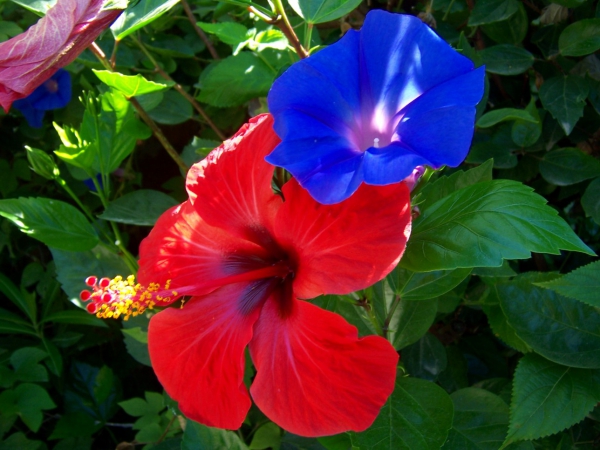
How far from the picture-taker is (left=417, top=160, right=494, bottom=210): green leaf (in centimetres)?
79

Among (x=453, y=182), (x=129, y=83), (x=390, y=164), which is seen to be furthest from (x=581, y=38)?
(x=129, y=83)

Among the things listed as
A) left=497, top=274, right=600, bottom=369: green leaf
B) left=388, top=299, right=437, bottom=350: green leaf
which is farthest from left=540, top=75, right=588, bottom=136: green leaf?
left=388, top=299, right=437, bottom=350: green leaf

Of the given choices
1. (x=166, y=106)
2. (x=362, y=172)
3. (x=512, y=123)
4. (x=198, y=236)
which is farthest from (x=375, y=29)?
(x=166, y=106)

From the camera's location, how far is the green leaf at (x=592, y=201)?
1.05 metres

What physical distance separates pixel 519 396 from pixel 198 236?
20.2 inches

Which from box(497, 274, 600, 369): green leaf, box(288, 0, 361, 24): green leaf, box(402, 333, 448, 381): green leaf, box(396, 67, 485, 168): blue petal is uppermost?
box(288, 0, 361, 24): green leaf

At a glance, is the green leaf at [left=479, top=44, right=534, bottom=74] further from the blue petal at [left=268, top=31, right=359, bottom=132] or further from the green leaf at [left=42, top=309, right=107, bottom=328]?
the green leaf at [left=42, top=309, right=107, bottom=328]

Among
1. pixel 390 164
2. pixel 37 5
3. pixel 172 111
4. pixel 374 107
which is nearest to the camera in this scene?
pixel 390 164

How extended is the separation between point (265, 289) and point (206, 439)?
0.31 meters

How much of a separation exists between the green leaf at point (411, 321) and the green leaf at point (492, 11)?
56cm

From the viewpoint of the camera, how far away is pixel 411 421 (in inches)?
30.8

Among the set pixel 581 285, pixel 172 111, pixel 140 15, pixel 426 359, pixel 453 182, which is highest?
pixel 140 15

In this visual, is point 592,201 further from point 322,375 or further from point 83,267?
point 83,267

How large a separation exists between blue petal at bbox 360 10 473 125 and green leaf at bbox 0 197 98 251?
632 mm
